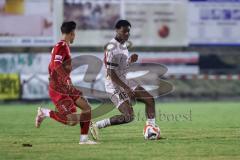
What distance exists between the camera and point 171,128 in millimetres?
16734

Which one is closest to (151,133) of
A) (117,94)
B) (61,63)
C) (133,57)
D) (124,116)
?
(124,116)

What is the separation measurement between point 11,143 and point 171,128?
475 cm

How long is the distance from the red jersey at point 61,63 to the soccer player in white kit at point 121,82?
104 centimetres

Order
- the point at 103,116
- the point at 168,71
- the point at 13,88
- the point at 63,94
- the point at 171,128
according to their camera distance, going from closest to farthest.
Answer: the point at 63,94 < the point at 171,128 < the point at 103,116 < the point at 13,88 < the point at 168,71

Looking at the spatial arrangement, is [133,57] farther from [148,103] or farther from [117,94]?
[148,103]

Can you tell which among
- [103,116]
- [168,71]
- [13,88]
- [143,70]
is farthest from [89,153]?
[168,71]

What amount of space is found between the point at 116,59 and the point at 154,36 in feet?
83.4

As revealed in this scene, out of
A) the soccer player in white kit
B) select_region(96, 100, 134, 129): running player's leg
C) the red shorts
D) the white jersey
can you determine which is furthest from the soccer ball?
the red shorts

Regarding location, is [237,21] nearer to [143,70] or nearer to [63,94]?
[143,70]

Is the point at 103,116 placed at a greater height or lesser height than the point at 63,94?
lesser

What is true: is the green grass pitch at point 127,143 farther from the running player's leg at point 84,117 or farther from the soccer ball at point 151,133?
the running player's leg at point 84,117

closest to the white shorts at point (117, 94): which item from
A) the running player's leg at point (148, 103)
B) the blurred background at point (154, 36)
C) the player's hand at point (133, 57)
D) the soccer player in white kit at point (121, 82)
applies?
the soccer player in white kit at point (121, 82)

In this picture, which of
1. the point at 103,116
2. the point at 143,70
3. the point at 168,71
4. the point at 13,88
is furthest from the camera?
the point at 168,71

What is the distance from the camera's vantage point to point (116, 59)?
1370cm
